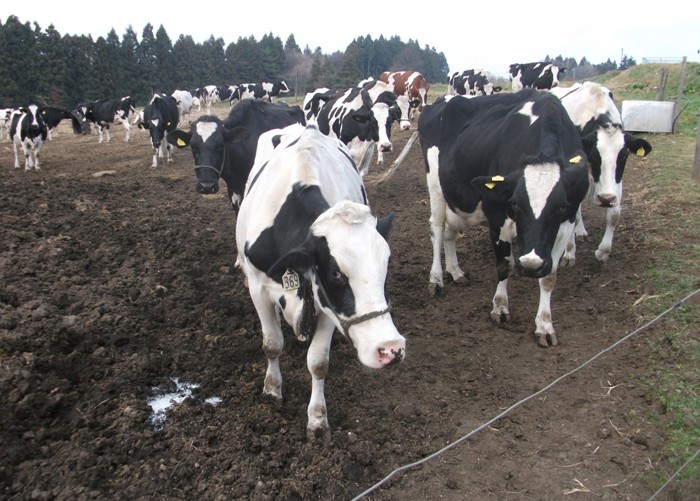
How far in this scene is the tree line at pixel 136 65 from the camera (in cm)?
4322

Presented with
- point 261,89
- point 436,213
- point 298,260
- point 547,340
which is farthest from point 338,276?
point 261,89

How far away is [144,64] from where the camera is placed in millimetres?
57000

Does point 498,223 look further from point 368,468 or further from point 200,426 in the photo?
point 200,426

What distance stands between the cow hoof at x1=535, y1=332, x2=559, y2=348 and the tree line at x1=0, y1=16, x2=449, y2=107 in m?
44.2

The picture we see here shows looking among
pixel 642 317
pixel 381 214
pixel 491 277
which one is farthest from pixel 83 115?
pixel 642 317

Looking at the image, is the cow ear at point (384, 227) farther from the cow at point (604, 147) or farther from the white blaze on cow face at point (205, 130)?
the white blaze on cow face at point (205, 130)

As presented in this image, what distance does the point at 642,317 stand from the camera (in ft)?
16.1

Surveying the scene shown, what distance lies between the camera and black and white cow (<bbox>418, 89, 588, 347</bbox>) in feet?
13.7

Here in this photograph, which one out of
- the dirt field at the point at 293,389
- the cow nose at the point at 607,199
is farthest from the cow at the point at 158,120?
the cow nose at the point at 607,199

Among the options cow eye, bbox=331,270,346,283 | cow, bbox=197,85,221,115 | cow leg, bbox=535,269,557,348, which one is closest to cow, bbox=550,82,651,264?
cow leg, bbox=535,269,557,348

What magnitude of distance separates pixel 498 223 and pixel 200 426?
3.21m

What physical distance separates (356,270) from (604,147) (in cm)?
432

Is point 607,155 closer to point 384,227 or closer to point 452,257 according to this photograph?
point 452,257

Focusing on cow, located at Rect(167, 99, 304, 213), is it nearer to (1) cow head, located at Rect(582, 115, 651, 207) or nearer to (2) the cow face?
(1) cow head, located at Rect(582, 115, 651, 207)
